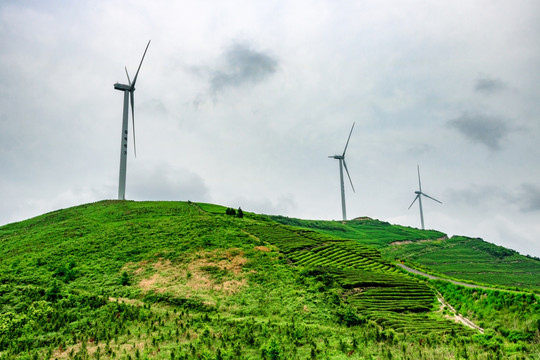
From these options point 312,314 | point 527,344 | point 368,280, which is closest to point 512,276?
point 368,280

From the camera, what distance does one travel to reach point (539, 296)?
43.0 metres

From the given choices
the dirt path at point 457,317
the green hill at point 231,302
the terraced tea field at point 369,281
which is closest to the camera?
the green hill at point 231,302

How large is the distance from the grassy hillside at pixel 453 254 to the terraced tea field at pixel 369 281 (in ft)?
84.0

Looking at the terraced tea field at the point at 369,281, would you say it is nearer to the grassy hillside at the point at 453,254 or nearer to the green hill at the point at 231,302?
the green hill at the point at 231,302

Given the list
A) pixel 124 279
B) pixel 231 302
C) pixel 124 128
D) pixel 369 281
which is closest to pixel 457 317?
pixel 369 281

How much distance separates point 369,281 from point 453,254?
107 metres

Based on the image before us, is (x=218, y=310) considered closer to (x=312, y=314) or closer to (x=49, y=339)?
(x=312, y=314)

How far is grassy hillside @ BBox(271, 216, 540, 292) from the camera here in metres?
106

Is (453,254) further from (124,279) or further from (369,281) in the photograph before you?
(124,279)

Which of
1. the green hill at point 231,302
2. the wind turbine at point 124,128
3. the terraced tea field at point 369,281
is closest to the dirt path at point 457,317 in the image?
the green hill at point 231,302

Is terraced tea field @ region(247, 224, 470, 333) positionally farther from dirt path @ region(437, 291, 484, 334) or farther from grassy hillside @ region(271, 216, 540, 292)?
grassy hillside @ region(271, 216, 540, 292)

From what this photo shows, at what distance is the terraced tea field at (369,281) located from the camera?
4250 centimetres

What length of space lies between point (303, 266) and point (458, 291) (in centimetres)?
2320

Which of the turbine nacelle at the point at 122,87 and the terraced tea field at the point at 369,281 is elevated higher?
the turbine nacelle at the point at 122,87
